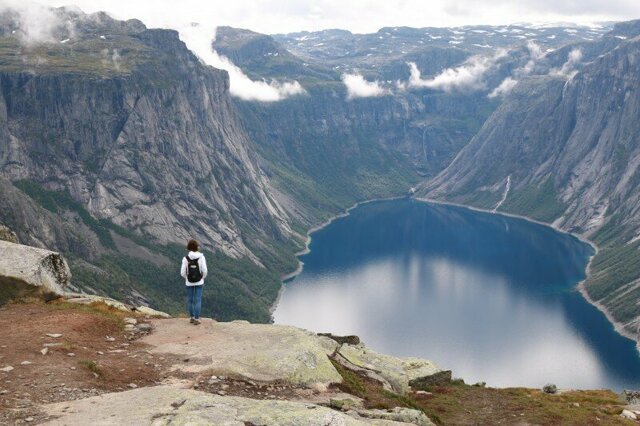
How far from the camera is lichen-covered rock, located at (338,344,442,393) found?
44881mm

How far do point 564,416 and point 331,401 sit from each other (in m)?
18.4

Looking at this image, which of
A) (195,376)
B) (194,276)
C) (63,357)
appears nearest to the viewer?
(63,357)

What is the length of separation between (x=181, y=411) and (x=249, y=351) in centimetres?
1047

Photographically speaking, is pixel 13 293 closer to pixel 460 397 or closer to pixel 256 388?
pixel 256 388

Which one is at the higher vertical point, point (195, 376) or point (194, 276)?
point (194, 276)

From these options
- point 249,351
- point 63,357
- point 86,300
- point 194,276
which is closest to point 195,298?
point 194,276

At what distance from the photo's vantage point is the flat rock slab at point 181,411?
25844 millimetres

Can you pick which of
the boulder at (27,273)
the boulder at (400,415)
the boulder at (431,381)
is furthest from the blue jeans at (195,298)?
the boulder at (431,381)

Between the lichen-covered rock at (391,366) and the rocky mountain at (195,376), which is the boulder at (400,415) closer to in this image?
the rocky mountain at (195,376)

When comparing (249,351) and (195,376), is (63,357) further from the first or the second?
(249,351)

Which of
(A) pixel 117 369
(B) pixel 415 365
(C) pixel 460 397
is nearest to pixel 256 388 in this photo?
(A) pixel 117 369

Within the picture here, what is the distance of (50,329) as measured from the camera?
37531mm

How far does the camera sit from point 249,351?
1464 inches

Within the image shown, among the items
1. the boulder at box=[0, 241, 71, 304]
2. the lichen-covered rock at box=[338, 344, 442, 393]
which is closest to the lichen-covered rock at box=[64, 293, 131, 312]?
the boulder at box=[0, 241, 71, 304]
